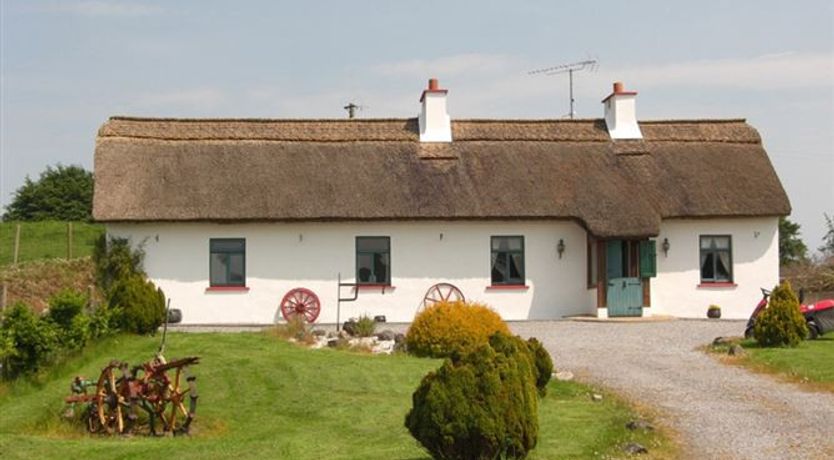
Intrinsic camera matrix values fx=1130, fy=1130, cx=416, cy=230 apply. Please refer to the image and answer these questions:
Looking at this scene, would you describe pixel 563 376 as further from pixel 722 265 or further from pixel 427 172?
pixel 722 265

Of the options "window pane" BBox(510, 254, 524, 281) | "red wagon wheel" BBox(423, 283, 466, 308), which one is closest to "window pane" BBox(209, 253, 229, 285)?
"red wagon wheel" BBox(423, 283, 466, 308)

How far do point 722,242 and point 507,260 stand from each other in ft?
18.7

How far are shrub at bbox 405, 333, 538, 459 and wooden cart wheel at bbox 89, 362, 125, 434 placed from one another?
5273 mm

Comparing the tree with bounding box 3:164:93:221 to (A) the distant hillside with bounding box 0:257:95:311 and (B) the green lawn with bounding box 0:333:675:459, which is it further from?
(B) the green lawn with bounding box 0:333:675:459

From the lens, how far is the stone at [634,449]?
11.7 meters

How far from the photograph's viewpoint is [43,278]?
30.8 m

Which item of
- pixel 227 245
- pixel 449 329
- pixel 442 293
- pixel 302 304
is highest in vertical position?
pixel 227 245

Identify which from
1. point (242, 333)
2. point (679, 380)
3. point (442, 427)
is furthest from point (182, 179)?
point (442, 427)

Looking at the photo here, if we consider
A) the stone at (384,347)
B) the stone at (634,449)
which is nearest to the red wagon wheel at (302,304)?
the stone at (384,347)

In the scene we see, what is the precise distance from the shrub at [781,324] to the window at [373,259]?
1002 cm

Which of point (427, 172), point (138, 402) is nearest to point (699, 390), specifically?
point (138, 402)

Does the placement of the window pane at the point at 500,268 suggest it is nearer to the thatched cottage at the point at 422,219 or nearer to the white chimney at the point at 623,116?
the thatched cottage at the point at 422,219

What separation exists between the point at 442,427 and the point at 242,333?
13.2m

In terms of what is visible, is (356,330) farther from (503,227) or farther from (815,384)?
(815,384)
